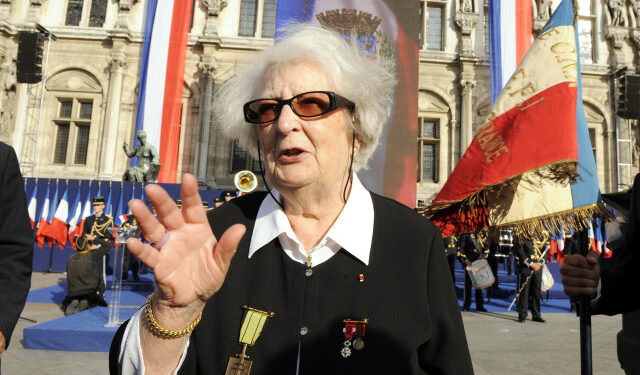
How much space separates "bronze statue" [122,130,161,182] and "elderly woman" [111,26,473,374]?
1168 centimetres

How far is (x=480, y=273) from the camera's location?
20.5 ft

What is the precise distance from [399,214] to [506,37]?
14.2 meters

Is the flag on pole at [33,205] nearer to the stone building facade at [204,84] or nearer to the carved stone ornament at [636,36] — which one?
the stone building facade at [204,84]

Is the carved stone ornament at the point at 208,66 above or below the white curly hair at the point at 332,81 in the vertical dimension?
above

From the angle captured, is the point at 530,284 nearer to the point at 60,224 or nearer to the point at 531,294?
the point at 531,294

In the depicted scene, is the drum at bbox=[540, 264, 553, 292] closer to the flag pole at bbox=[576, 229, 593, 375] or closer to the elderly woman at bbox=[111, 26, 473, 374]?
the flag pole at bbox=[576, 229, 593, 375]

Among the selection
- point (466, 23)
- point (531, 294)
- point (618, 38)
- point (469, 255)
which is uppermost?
point (466, 23)

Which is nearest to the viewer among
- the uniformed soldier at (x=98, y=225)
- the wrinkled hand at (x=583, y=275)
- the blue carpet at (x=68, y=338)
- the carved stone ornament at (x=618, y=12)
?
the wrinkled hand at (x=583, y=275)

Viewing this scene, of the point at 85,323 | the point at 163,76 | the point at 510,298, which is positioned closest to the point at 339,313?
the point at 85,323

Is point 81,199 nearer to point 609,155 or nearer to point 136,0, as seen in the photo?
point 136,0

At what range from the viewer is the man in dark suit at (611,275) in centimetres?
203

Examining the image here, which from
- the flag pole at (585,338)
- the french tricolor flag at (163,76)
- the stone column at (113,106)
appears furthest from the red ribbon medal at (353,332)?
the stone column at (113,106)

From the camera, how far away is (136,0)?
16.6 metres

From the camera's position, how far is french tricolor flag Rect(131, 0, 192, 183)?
13.1 meters
